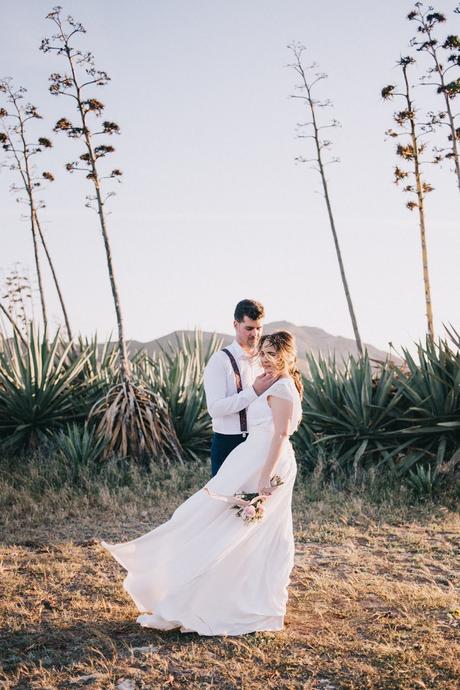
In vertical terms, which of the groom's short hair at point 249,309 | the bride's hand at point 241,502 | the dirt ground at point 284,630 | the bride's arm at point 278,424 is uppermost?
the groom's short hair at point 249,309

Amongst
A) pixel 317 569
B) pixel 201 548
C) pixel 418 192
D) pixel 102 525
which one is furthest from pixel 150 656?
pixel 418 192

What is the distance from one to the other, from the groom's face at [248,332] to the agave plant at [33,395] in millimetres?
6485

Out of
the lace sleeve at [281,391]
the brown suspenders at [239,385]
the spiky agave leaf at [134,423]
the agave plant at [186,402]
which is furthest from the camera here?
the agave plant at [186,402]

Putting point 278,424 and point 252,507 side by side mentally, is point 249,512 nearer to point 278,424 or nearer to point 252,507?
point 252,507

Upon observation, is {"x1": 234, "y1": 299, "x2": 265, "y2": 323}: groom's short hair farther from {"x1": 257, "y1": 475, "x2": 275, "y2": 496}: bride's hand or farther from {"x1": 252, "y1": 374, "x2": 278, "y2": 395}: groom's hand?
{"x1": 257, "y1": 475, "x2": 275, "y2": 496}: bride's hand

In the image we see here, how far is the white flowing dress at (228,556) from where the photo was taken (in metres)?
4.28

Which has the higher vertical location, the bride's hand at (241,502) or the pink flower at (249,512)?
the bride's hand at (241,502)

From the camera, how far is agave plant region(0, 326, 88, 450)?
10688mm

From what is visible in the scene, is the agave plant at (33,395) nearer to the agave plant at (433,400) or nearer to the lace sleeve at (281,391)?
the agave plant at (433,400)

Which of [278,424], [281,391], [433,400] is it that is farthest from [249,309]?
[433,400]

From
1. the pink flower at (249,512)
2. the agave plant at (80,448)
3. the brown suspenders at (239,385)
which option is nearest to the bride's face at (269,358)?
the brown suspenders at (239,385)

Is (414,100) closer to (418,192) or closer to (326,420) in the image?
(418,192)

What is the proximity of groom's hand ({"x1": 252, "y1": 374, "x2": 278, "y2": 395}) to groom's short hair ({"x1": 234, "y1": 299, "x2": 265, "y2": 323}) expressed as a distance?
0.45m

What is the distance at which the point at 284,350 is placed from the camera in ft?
14.1
